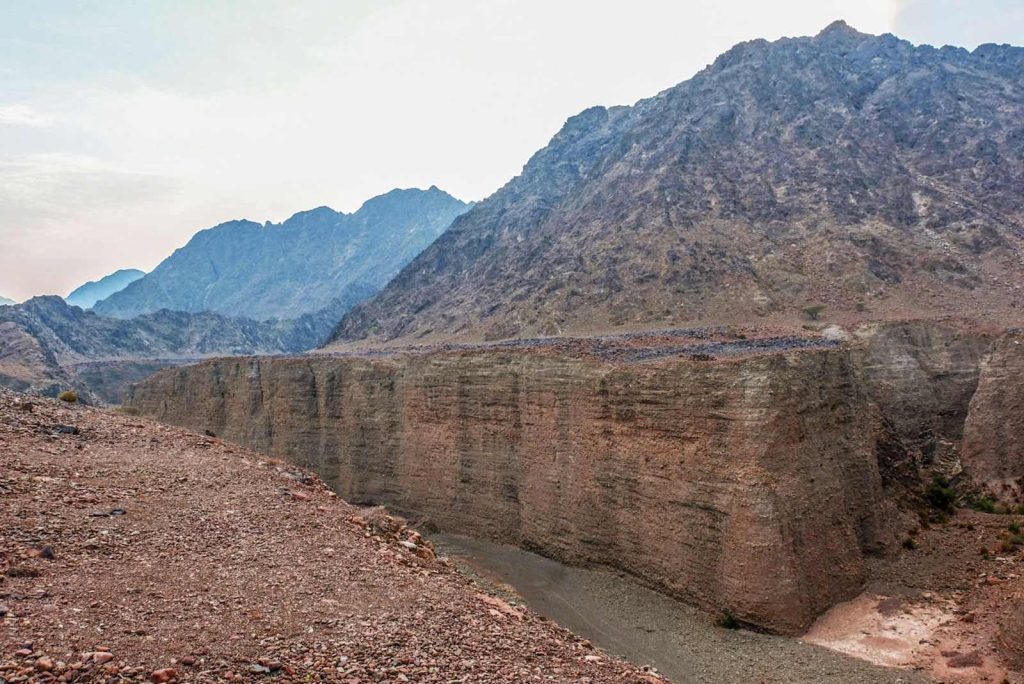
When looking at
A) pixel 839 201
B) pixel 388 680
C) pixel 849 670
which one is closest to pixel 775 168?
pixel 839 201

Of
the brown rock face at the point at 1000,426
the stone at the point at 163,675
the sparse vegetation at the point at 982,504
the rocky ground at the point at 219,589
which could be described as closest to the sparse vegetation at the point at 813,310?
the brown rock face at the point at 1000,426

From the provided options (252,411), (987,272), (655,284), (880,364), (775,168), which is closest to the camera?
(880,364)

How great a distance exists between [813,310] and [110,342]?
10234 centimetres

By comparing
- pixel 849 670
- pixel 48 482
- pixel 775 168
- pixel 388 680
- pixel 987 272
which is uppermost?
pixel 775 168

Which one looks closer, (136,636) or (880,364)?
(136,636)

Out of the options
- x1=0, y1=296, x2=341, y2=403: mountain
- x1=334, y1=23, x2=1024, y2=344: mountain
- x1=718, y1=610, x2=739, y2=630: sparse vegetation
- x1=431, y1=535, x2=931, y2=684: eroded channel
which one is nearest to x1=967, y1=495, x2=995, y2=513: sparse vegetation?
x1=431, y1=535, x2=931, y2=684: eroded channel

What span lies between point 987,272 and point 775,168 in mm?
19775

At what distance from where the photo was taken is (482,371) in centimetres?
2658

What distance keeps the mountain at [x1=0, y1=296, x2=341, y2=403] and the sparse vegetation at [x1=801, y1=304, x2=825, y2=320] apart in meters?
57.6

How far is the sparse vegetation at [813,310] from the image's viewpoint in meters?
45.8

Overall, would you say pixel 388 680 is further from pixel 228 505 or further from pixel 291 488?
pixel 291 488

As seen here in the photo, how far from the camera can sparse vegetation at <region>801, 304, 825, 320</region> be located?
1802 inches

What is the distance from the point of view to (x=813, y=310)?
46.4m

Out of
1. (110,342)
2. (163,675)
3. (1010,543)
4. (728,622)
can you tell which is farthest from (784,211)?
(110,342)
